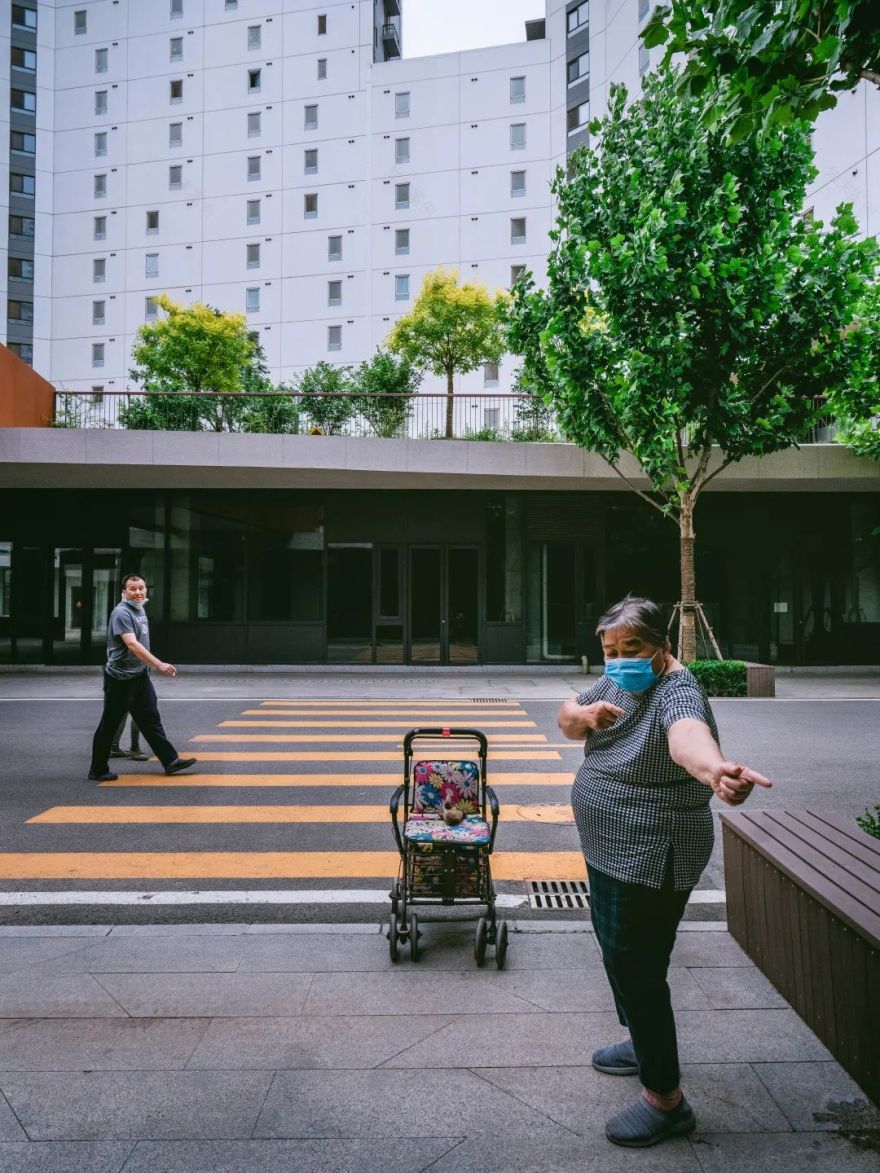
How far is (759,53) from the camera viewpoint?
12.5 ft

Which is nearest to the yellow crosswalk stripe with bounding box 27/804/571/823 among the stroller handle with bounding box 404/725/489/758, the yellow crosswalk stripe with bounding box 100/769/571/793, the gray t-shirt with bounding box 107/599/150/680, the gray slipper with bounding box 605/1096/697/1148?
the yellow crosswalk stripe with bounding box 100/769/571/793

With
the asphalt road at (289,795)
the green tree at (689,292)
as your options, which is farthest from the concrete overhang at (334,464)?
the asphalt road at (289,795)

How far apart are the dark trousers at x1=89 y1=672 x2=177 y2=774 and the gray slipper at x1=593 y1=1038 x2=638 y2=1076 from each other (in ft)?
19.7

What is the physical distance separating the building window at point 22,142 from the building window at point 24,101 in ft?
4.39

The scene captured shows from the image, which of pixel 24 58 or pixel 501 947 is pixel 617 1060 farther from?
pixel 24 58

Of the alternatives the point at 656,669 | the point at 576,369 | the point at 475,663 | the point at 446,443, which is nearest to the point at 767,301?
the point at 576,369

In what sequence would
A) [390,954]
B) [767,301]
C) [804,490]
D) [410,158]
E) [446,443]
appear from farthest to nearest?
1. [410,158]
2. [804,490]
3. [446,443]
4. [767,301]
5. [390,954]

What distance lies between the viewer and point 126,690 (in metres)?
7.96

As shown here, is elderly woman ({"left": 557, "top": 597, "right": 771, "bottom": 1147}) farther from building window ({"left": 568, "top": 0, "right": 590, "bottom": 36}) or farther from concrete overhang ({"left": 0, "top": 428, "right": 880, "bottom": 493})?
building window ({"left": 568, "top": 0, "right": 590, "bottom": 36})

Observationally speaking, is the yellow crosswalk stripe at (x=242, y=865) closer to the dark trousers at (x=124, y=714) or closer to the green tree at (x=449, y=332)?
the dark trousers at (x=124, y=714)

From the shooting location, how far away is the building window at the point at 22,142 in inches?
1906

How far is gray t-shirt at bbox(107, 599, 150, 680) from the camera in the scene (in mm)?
7941

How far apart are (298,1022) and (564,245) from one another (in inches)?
532

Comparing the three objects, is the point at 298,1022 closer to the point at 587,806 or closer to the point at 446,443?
the point at 587,806
